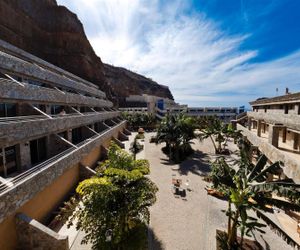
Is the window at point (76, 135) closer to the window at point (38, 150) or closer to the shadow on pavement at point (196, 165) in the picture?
the window at point (38, 150)

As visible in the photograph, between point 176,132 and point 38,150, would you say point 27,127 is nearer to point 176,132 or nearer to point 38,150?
point 38,150

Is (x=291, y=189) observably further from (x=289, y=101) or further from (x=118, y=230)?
(x=289, y=101)

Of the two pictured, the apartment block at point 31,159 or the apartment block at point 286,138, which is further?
the apartment block at point 286,138

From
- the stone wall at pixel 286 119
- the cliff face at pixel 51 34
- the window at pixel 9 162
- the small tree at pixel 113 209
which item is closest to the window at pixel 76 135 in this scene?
the window at pixel 9 162

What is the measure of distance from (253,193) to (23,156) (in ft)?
48.0

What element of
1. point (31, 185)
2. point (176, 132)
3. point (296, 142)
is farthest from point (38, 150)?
point (296, 142)

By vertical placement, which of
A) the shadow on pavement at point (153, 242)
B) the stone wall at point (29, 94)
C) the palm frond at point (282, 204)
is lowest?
the shadow on pavement at point (153, 242)

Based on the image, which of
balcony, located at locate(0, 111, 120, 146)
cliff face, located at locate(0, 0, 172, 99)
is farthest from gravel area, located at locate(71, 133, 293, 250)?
cliff face, located at locate(0, 0, 172, 99)

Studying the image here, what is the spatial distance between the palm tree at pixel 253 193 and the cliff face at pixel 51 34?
39983 mm

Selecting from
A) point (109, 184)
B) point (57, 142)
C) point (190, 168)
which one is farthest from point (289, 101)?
point (57, 142)

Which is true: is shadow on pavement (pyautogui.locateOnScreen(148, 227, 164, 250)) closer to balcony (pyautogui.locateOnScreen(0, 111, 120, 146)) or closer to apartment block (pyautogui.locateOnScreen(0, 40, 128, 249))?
apartment block (pyautogui.locateOnScreen(0, 40, 128, 249))

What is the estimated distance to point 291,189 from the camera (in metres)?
7.85

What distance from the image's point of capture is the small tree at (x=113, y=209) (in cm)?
746

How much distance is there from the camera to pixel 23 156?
1237 centimetres
